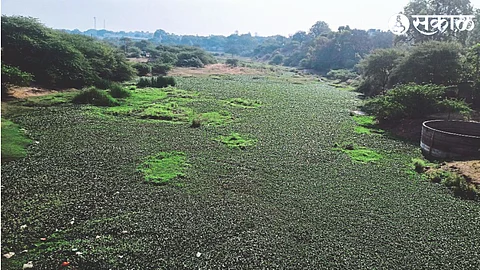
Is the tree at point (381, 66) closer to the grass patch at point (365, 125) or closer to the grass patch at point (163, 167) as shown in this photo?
A: the grass patch at point (365, 125)

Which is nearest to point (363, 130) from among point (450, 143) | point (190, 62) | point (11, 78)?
point (450, 143)

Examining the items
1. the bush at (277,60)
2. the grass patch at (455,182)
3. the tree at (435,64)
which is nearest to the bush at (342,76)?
the tree at (435,64)

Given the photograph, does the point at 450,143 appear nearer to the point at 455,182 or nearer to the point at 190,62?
the point at 455,182

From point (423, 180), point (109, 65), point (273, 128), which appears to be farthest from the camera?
point (109, 65)

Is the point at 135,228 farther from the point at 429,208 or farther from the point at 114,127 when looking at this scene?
the point at 114,127

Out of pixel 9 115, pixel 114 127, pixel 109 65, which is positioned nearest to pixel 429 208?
pixel 114 127

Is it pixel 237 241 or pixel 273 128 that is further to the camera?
pixel 273 128

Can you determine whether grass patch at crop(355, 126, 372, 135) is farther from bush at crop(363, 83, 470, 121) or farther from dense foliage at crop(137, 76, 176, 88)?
dense foliage at crop(137, 76, 176, 88)
